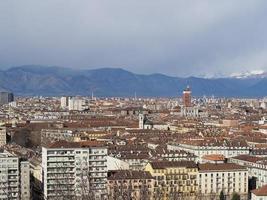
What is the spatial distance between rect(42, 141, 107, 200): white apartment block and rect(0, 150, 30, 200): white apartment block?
3.80 feet

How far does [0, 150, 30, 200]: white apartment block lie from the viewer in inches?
1501

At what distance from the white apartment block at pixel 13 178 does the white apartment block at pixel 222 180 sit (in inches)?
430

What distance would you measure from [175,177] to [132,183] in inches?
135

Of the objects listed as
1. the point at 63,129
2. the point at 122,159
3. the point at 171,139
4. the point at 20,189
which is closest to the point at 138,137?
the point at 171,139

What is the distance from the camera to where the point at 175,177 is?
41.3 m

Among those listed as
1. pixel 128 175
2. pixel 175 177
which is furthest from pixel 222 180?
pixel 128 175

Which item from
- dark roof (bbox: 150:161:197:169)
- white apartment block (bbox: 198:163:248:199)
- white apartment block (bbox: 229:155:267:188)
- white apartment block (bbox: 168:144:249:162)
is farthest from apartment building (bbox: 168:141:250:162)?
dark roof (bbox: 150:161:197:169)

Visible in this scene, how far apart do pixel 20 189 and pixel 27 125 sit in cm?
4417

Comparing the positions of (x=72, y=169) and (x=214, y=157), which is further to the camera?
(x=214, y=157)

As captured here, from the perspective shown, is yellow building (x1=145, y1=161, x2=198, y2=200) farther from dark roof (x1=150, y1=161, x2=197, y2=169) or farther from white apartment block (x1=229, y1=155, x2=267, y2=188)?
white apartment block (x1=229, y1=155, x2=267, y2=188)

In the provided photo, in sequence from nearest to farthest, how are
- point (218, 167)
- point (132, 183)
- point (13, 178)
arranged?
1. point (13, 178)
2. point (132, 183)
3. point (218, 167)

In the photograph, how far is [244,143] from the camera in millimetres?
55594

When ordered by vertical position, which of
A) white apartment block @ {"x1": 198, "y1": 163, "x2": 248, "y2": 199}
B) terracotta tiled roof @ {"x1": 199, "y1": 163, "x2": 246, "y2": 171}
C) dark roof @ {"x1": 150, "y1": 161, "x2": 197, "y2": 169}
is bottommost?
white apartment block @ {"x1": 198, "y1": 163, "x2": 248, "y2": 199}

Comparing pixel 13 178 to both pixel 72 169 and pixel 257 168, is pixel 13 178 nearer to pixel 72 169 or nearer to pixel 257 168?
pixel 72 169
